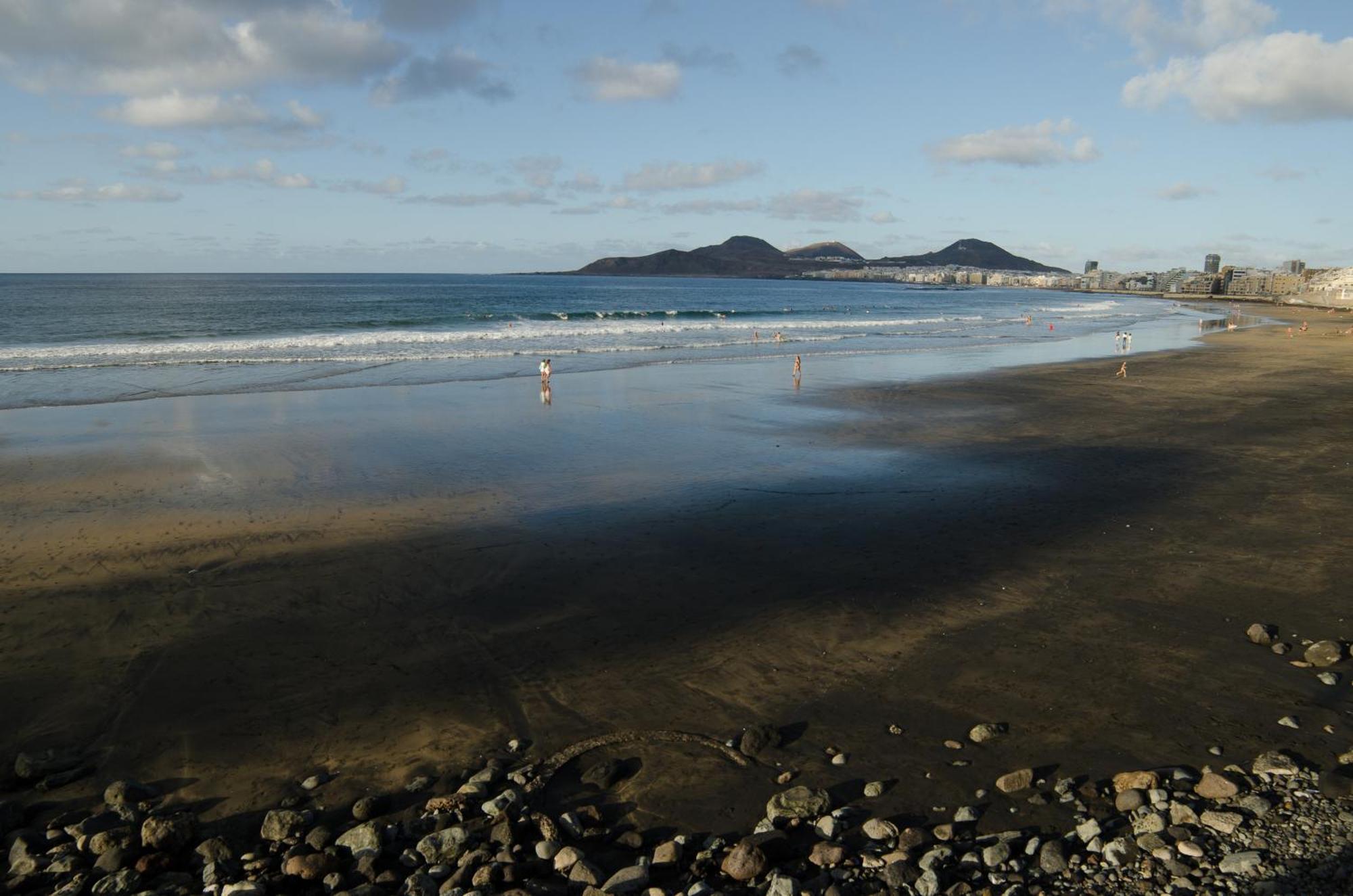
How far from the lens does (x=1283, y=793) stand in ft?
18.5

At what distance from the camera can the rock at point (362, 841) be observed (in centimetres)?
519

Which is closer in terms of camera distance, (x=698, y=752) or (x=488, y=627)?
(x=698, y=752)

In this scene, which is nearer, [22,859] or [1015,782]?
[22,859]

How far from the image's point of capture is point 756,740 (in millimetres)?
6418

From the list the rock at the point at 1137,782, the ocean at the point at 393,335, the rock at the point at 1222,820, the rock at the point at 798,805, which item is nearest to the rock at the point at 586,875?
the rock at the point at 798,805

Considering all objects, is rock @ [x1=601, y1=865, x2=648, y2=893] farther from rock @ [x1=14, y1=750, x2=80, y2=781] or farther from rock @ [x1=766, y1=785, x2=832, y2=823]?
rock @ [x1=14, y1=750, x2=80, y2=781]

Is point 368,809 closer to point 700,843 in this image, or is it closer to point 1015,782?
point 700,843

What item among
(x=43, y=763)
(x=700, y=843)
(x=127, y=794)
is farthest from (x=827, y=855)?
(x=43, y=763)

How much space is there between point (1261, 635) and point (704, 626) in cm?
549

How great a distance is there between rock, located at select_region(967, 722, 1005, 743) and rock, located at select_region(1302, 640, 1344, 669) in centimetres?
345

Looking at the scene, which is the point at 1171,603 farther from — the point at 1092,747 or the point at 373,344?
the point at 373,344

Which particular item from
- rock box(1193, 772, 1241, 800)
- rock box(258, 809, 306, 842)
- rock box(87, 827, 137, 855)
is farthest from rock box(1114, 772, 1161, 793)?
rock box(87, 827, 137, 855)

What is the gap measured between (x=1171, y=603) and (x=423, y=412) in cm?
1723

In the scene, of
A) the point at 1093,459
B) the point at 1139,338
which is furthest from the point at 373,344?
the point at 1139,338
